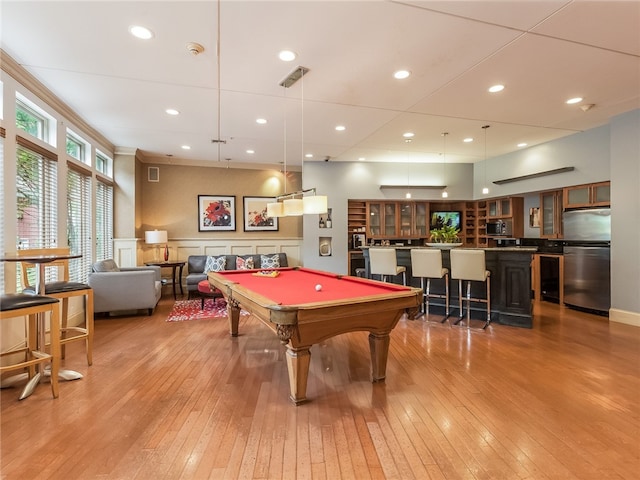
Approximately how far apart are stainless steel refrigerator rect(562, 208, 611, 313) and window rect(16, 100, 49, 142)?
300 inches

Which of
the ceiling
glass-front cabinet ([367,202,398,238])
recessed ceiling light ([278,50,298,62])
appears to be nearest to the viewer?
the ceiling

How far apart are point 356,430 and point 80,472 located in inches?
60.2

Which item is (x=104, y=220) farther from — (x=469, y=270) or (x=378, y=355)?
(x=469, y=270)

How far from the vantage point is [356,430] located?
81.0 inches

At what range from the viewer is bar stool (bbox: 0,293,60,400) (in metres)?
2.30

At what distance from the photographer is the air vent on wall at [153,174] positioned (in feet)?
23.6

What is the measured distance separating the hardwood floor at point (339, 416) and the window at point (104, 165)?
3.64m

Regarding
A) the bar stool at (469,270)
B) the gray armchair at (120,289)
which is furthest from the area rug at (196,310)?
the bar stool at (469,270)

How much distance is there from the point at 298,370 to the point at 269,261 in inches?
193

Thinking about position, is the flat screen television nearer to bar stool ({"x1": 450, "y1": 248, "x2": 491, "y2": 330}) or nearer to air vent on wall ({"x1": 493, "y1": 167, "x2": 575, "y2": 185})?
air vent on wall ({"x1": 493, "y1": 167, "x2": 575, "y2": 185})

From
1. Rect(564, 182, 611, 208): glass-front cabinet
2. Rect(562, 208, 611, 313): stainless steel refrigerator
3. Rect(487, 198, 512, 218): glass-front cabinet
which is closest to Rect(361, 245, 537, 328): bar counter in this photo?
Rect(562, 208, 611, 313): stainless steel refrigerator

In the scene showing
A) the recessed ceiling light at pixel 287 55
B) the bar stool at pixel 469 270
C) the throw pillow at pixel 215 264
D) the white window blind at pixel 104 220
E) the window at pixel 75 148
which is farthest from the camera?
the throw pillow at pixel 215 264

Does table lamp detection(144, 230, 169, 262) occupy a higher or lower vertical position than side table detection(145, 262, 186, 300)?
higher

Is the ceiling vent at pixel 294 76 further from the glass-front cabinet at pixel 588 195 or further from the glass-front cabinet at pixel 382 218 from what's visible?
the glass-front cabinet at pixel 588 195
